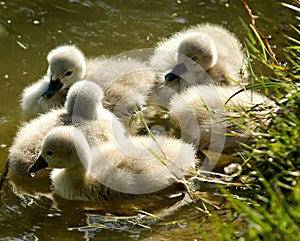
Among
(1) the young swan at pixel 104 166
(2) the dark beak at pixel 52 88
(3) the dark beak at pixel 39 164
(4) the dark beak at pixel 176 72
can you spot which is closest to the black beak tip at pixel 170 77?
(4) the dark beak at pixel 176 72

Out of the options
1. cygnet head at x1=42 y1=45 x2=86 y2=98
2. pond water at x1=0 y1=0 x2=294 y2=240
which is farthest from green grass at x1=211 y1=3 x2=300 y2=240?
cygnet head at x1=42 y1=45 x2=86 y2=98

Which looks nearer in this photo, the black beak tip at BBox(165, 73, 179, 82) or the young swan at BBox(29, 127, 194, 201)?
the young swan at BBox(29, 127, 194, 201)

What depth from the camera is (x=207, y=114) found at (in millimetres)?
3836

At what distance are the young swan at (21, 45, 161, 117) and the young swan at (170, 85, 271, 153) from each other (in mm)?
347

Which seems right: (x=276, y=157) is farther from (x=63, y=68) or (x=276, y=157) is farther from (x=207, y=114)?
(x=63, y=68)

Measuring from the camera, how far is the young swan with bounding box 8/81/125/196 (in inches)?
142

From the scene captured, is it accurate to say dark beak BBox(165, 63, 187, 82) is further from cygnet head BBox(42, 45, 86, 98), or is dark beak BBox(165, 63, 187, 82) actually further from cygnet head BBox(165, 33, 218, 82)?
cygnet head BBox(42, 45, 86, 98)

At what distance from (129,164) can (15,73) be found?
136 centimetres

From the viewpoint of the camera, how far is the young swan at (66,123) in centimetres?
361

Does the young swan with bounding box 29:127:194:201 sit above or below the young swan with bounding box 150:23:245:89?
below

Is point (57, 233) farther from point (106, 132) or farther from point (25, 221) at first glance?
point (106, 132)

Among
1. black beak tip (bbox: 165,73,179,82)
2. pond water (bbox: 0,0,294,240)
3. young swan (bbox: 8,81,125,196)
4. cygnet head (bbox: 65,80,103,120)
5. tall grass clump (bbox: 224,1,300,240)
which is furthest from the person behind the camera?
black beak tip (bbox: 165,73,179,82)

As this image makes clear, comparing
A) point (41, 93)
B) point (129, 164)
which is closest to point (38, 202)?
point (129, 164)

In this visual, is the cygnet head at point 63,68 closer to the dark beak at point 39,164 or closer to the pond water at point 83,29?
the pond water at point 83,29
